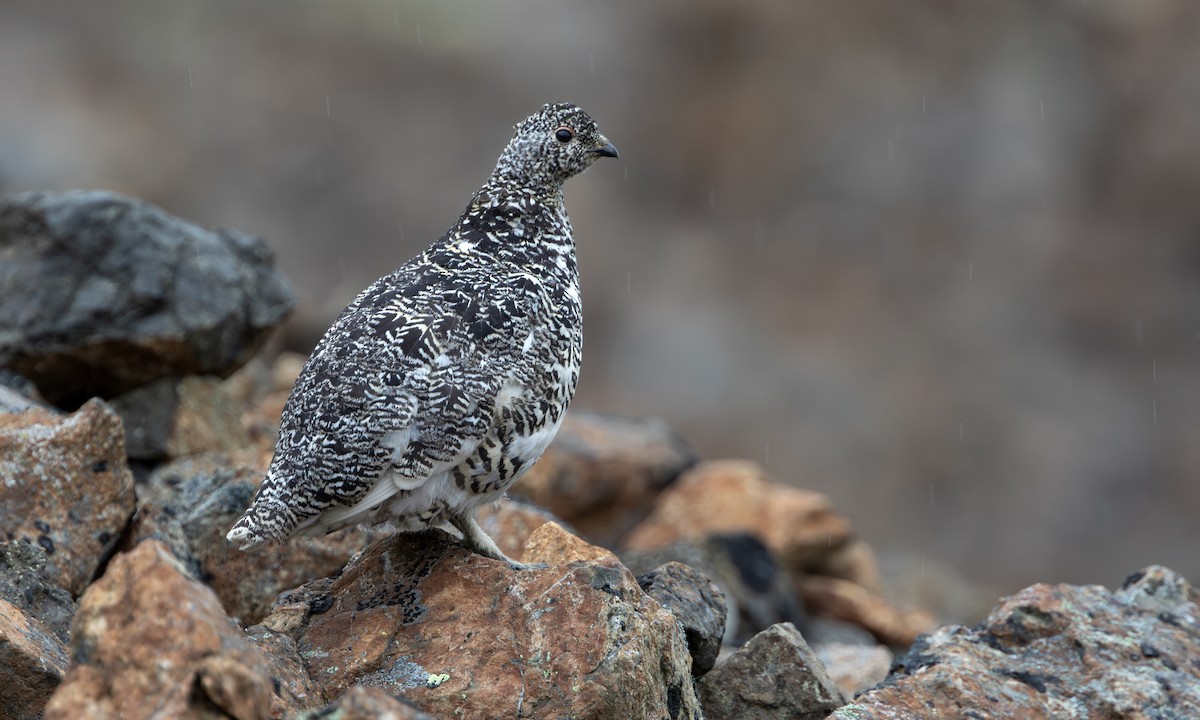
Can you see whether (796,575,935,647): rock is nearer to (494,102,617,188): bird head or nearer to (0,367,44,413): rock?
(494,102,617,188): bird head

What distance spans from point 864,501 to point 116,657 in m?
29.9

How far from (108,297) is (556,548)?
464 cm

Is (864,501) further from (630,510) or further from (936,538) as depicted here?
(630,510)

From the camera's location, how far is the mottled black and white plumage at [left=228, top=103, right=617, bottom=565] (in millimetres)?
5367

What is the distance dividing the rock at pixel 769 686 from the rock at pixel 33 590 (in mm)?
3229

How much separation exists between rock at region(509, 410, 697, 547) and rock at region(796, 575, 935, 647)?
2102 millimetres

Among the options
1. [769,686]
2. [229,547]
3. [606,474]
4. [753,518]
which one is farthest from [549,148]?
[753,518]

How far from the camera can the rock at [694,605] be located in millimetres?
6086

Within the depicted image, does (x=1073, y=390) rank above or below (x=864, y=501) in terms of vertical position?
above

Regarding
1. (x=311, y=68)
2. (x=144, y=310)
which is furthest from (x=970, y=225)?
(x=144, y=310)

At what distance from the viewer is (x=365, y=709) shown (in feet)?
11.4

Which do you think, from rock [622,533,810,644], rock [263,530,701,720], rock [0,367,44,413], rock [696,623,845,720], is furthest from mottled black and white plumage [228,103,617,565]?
rock [622,533,810,644]

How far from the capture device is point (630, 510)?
1393 centimetres

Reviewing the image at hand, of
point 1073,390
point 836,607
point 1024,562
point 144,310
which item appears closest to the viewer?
point 144,310
